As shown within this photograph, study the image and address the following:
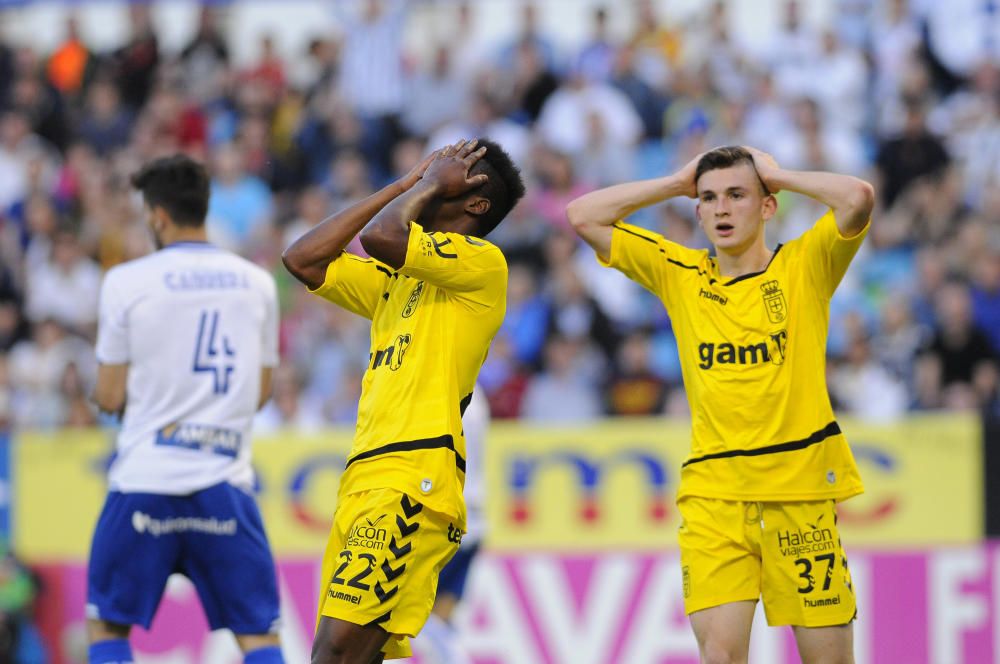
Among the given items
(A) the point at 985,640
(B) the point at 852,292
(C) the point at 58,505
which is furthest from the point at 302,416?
(A) the point at 985,640

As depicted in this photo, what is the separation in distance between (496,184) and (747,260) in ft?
4.16

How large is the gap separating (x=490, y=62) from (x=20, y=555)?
7401mm

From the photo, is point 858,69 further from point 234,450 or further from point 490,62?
point 234,450

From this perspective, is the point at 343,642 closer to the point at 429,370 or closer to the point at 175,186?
the point at 429,370

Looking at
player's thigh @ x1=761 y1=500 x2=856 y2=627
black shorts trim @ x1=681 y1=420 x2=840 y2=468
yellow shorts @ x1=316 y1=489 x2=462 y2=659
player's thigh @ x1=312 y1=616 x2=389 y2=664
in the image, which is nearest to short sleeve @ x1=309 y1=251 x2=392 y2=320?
yellow shorts @ x1=316 y1=489 x2=462 y2=659

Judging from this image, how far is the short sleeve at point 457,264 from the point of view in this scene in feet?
19.6

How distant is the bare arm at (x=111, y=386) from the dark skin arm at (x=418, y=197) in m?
1.84

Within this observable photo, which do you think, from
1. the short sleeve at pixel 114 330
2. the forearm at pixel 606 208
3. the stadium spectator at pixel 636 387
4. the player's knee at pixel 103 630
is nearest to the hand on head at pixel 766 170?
the forearm at pixel 606 208

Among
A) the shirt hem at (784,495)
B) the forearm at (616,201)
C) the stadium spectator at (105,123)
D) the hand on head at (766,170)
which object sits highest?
the stadium spectator at (105,123)

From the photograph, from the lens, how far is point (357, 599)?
5.88 metres

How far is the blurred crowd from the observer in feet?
43.3

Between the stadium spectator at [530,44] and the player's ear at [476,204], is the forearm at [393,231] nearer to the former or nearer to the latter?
the player's ear at [476,204]

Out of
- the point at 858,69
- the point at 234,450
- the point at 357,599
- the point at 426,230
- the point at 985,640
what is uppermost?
the point at 858,69

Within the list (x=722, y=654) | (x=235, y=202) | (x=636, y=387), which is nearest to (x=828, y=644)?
(x=722, y=654)
